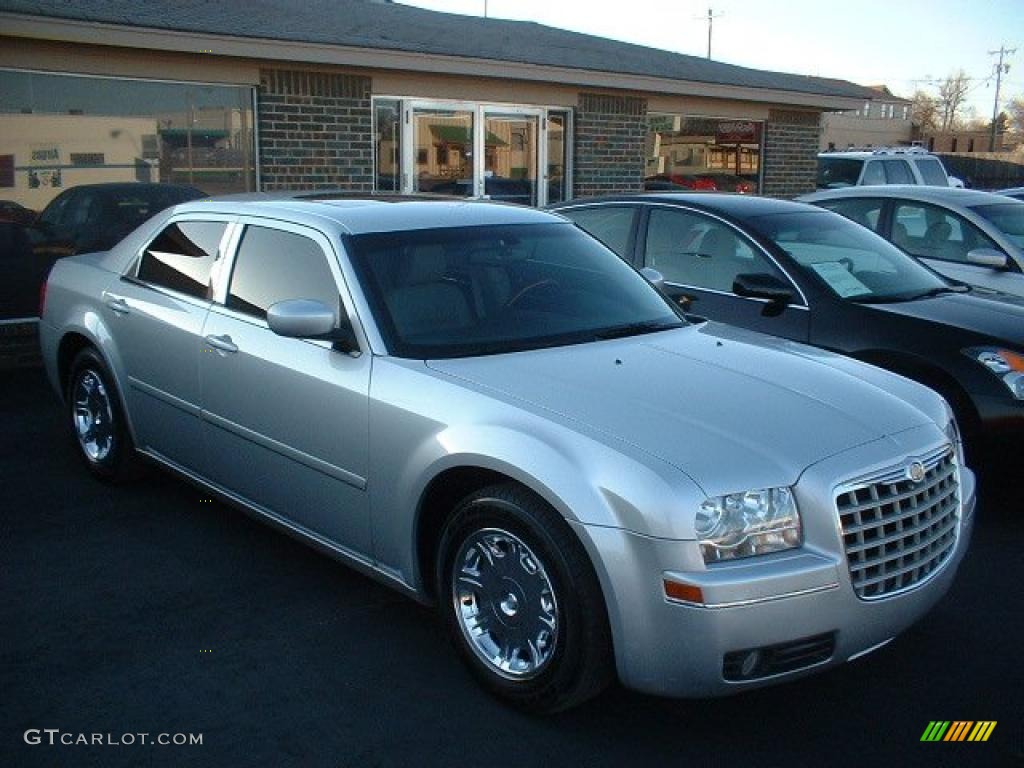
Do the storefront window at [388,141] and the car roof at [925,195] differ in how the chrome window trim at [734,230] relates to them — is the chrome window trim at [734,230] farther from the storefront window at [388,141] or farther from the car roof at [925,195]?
the storefront window at [388,141]

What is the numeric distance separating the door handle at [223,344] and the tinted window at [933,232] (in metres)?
5.86

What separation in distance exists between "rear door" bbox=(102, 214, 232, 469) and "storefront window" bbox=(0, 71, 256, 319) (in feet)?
13.0

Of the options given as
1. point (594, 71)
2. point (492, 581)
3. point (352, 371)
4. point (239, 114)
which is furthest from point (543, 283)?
point (594, 71)

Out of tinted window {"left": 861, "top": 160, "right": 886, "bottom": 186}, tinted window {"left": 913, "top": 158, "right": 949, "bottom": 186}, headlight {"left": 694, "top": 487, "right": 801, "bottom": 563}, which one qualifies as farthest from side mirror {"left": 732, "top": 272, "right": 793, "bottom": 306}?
tinted window {"left": 913, "top": 158, "right": 949, "bottom": 186}

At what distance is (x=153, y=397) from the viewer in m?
5.54

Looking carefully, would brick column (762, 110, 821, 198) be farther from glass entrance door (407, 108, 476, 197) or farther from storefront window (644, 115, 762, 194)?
glass entrance door (407, 108, 476, 197)

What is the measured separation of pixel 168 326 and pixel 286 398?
3.80 ft

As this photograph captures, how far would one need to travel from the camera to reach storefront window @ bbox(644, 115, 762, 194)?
15133 millimetres

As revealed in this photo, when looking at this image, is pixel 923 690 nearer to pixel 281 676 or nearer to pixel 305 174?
pixel 281 676

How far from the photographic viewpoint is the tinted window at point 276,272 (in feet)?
15.3

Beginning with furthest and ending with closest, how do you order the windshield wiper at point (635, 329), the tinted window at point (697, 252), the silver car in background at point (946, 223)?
the silver car in background at point (946, 223) → the tinted window at point (697, 252) → the windshield wiper at point (635, 329)

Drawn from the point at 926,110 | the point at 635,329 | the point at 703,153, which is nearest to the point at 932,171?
the point at 703,153

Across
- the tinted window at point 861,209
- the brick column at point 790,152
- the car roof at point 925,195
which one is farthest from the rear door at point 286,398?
A: the brick column at point 790,152

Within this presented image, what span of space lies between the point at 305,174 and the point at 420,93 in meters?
1.77
